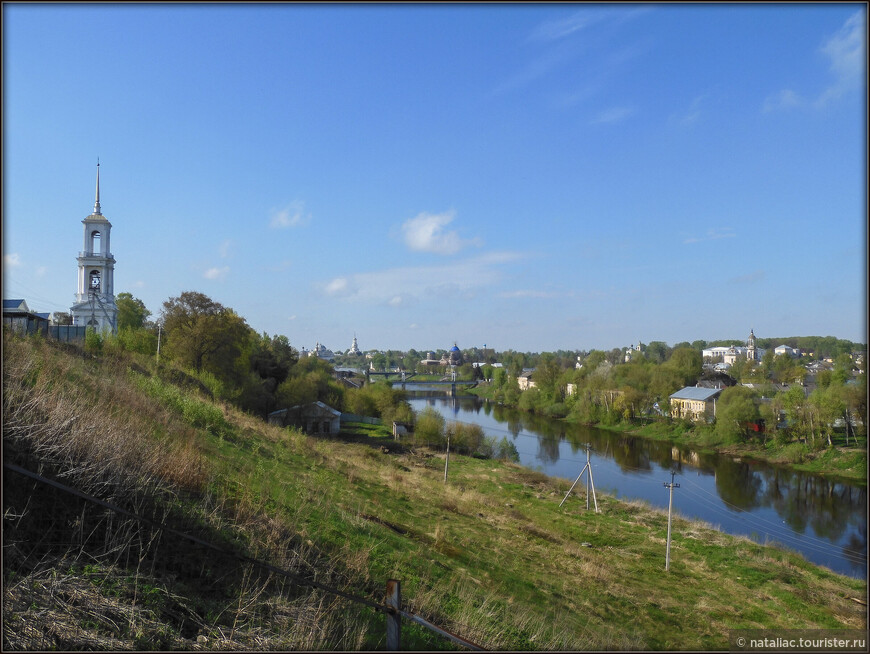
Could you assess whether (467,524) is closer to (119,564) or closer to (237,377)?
(119,564)

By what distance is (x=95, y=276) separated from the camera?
30062 millimetres

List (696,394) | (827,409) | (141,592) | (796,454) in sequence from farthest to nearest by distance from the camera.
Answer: (696,394) → (827,409) → (796,454) → (141,592)

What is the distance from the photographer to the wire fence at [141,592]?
11.1ft

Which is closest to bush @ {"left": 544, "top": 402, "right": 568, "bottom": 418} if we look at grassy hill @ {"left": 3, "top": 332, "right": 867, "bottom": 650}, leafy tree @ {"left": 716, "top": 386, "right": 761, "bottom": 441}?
leafy tree @ {"left": 716, "top": 386, "right": 761, "bottom": 441}

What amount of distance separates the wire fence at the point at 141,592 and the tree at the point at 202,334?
24.3 m

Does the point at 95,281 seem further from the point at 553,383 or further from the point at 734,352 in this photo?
the point at 734,352

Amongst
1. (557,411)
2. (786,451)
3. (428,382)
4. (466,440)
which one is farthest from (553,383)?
(428,382)

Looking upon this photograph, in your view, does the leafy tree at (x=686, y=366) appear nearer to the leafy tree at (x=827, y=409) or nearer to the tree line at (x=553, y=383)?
the tree line at (x=553, y=383)

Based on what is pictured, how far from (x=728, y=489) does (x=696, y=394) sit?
23.5m

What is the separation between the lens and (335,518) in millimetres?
8023

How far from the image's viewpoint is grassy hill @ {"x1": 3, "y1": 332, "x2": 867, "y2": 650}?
381 centimetres

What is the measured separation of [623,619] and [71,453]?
30.1 feet

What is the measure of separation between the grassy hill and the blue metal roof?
38746 mm

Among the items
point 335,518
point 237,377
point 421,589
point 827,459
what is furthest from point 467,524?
point 827,459
